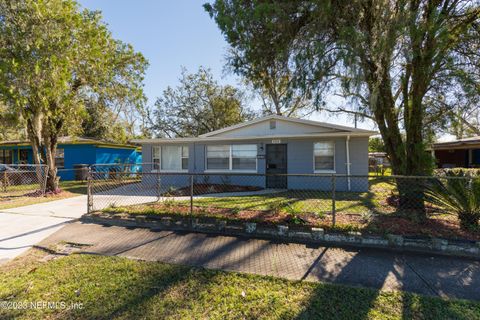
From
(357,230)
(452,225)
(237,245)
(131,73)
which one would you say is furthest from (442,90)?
(131,73)

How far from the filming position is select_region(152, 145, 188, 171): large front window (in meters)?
13.3

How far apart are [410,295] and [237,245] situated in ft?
8.59

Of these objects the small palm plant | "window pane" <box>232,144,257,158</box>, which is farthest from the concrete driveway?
the small palm plant

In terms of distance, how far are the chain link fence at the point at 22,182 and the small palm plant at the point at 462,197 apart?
13.7m

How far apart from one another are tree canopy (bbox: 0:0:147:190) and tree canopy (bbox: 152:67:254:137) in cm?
1154

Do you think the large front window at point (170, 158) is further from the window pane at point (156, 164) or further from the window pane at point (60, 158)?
the window pane at point (60, 158)

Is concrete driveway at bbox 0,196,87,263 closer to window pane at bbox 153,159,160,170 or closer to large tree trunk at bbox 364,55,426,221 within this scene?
window pane at bbox 153,159,160,170

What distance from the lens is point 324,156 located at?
1084cm

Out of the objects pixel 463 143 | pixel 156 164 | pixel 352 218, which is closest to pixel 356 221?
pixel 352 218

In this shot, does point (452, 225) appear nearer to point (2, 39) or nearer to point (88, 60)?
point (88, 60)

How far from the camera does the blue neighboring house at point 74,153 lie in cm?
1753

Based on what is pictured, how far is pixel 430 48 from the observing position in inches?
199

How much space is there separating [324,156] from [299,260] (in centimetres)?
779

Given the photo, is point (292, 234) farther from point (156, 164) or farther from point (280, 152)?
point (156, 164)
